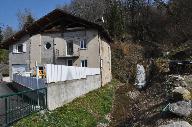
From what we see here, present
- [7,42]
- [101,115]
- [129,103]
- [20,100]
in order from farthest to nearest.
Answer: [7,42]
[129,103]
[101,115]
[20,100]

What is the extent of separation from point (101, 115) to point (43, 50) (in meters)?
22.4

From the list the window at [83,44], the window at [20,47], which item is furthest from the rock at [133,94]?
the window at [20,47]

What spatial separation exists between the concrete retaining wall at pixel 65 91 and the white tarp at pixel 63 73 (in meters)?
0.34

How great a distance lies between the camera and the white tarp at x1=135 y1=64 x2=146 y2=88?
42881 millimetres

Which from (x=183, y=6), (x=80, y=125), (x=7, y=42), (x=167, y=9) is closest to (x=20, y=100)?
(x=80, y=125)

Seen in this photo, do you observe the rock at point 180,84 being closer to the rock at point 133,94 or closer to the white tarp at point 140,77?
the rock at point 133,94

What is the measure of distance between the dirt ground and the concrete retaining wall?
9.84 feet

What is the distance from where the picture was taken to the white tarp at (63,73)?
71.7ft

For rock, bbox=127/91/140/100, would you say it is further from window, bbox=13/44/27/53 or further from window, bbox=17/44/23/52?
window, bbox=17/44/23/52

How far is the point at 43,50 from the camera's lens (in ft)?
148

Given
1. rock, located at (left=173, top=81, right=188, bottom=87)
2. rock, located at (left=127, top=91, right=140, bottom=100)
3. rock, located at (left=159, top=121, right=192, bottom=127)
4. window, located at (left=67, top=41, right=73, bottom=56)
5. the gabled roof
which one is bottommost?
rock, located at (left=127, top=91, right=140, bottom=100)

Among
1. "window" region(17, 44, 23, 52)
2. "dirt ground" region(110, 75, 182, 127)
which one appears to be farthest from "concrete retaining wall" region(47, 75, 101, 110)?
"window" region(17, 44, 23, 52)

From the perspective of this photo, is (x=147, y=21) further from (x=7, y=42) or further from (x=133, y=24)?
(x=7, y=42)

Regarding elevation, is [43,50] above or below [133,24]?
below
